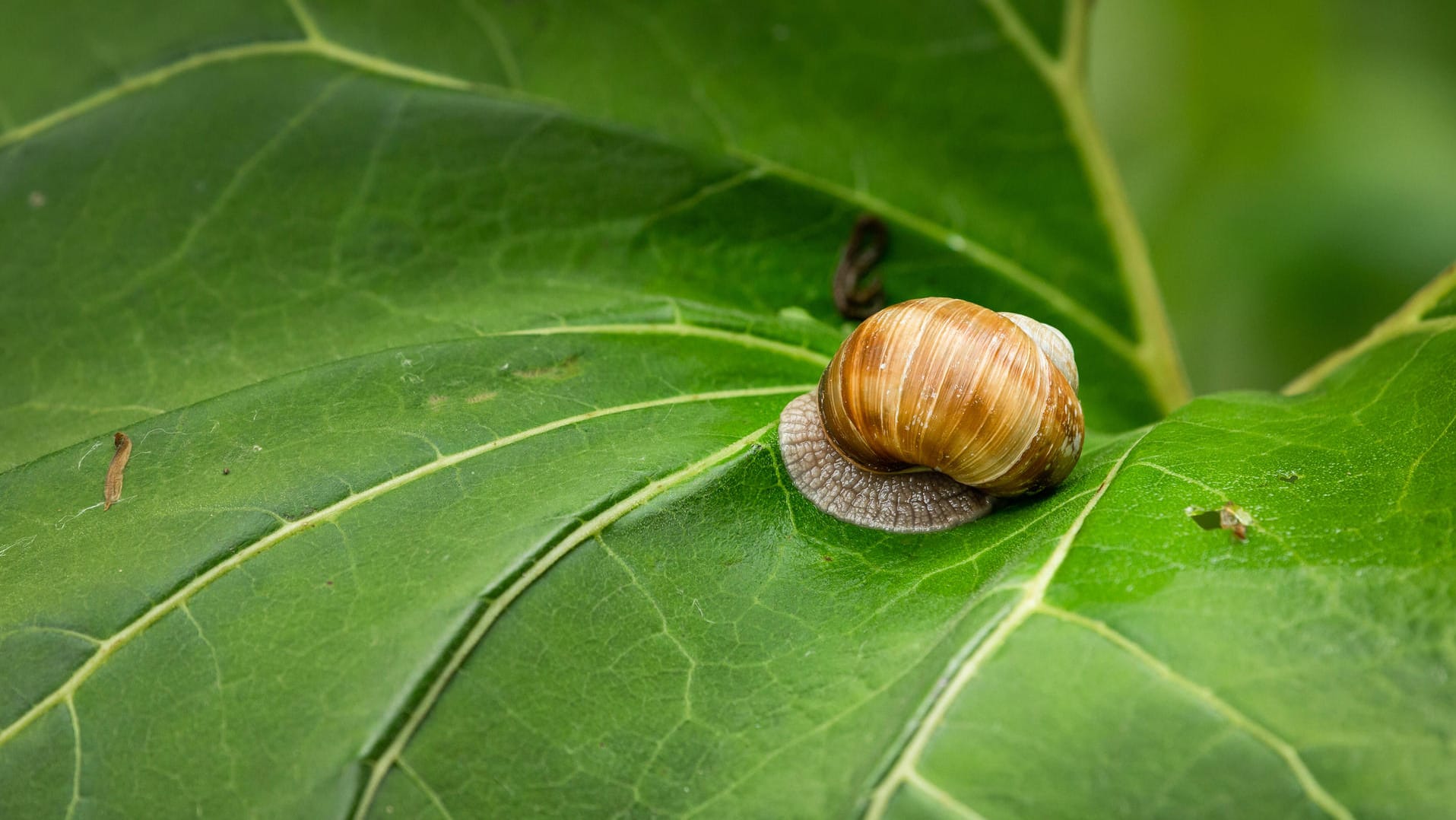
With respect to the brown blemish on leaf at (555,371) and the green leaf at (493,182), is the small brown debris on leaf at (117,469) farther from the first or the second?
the brown blemish on leaf at (555,371)

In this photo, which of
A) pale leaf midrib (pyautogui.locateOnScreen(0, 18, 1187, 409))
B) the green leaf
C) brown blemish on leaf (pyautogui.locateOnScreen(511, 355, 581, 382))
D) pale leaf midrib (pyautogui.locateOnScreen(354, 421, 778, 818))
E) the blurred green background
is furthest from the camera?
the blurred green background

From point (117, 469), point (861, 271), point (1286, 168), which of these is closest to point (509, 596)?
point (117, 469)

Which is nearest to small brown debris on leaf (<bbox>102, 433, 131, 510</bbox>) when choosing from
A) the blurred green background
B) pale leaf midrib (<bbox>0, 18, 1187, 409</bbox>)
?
pale leaf midrib (<bbox>0, 18, 1187, 409</bbox>)

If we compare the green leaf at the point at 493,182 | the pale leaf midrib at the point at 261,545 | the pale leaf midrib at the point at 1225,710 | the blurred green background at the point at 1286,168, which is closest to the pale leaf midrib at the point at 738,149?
the green leaf at the point at 493,182

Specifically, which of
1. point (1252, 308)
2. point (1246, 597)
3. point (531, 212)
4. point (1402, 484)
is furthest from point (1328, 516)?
point (1252, 308)

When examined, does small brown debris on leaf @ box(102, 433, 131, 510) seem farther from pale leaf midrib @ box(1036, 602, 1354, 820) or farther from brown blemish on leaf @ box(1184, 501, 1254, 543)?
brown blemish on leaf @ box(1184, 501, 1254, 543)

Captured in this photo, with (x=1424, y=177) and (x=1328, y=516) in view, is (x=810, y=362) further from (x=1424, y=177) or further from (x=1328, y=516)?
(x=1424, y=177)
